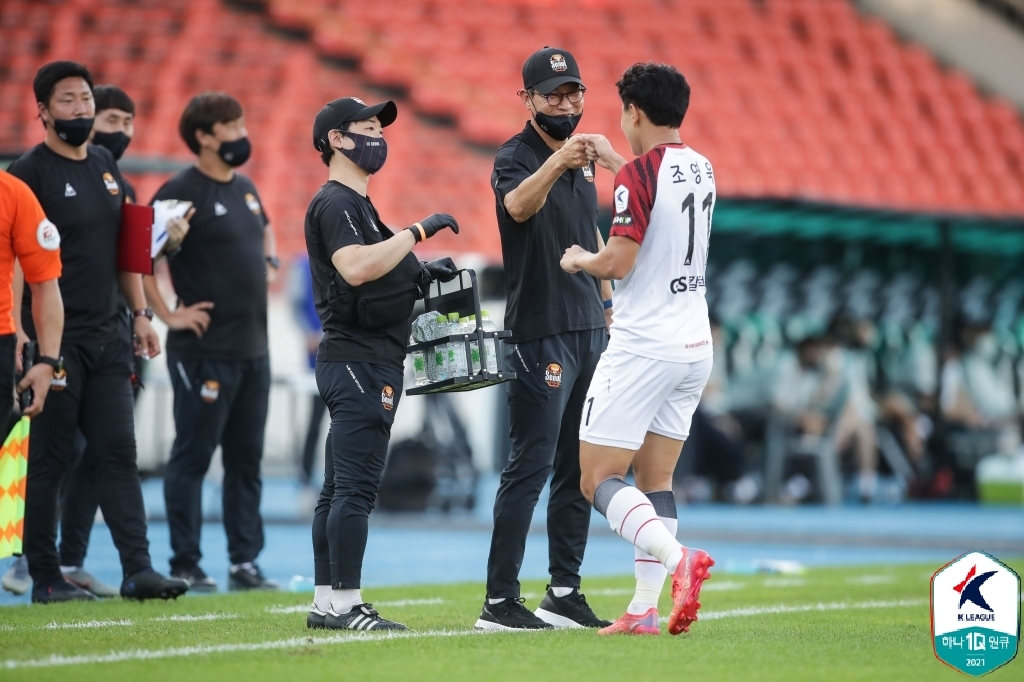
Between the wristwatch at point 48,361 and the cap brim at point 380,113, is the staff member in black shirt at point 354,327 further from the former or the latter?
the wristwatch at point 48,361

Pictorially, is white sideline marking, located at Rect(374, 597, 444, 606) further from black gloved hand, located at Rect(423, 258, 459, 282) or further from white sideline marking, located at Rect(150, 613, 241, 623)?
black gloved hand, located at Rect(423, 258, 459, 282)

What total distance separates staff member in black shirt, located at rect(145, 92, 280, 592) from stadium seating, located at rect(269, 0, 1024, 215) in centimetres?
1079

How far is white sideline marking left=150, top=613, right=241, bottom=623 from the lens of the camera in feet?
21.3

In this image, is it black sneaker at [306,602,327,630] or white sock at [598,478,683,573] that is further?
black sneaker at [306,602,327,630]

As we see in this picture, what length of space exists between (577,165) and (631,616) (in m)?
1.90

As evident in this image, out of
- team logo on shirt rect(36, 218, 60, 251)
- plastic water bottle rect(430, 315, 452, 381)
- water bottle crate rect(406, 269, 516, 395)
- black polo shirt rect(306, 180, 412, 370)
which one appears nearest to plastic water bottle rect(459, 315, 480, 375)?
water bottle crate rect(406, 269, 516, 395)

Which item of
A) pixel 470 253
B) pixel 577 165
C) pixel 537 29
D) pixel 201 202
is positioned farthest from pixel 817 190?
pixel 577 165

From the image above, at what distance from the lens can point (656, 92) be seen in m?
5.74

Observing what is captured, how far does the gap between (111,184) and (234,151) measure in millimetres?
1097

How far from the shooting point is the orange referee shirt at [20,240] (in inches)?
239

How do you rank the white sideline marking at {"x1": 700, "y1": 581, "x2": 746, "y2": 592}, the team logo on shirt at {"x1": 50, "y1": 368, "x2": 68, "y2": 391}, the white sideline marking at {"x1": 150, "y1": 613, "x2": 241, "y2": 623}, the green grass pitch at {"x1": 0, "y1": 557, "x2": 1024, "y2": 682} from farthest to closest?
the white sideline marking at {"x1": 700, "y1": 581, "x2": 746, "y2": 592}, the team logo on shirt at {"x1": 50, "y1": 368, "x2": 68, "y2": 391}, the white sideline marking at {"x1": 150, "y1": 613, "x2": 241, "y2": 623}, the green grass pitch at {"x1": 0, "y1": 557, "x2": 1024, "y2": 682}

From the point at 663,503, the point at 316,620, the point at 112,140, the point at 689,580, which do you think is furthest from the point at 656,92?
the point at 112,140

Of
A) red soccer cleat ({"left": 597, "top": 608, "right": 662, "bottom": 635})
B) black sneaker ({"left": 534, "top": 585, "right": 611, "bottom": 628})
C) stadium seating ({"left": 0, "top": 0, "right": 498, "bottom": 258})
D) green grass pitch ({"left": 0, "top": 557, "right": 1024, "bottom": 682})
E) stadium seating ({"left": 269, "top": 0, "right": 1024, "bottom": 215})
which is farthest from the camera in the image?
stadium seating ({"left": 269, "top": 0, "right": 1024, "bottom": 215})

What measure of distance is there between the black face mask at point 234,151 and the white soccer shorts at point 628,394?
3327mm
